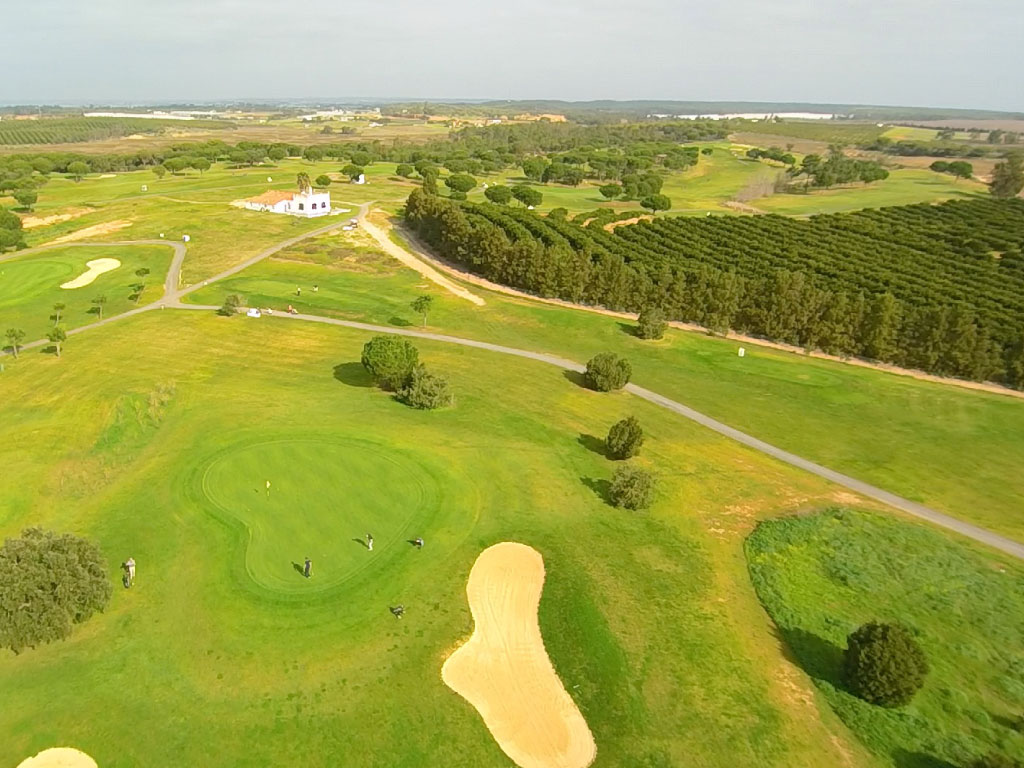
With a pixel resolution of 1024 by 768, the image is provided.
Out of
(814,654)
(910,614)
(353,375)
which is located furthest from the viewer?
(353,375)

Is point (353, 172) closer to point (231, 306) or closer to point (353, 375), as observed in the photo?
point (231, 306)

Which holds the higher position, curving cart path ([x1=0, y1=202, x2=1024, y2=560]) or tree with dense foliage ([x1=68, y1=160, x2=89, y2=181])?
tree with dense foliage ([x1=68, y1=160, x2=89, y2=181])

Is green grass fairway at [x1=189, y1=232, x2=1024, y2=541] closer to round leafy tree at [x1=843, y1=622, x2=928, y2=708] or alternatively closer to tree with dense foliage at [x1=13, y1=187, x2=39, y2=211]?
round leafy tree at [x1=843, y1=622, x2=928, y2=708]

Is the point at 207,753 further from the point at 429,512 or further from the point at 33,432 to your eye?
the point at 33,432

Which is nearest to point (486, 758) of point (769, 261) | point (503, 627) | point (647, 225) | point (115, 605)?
point (503, 627)

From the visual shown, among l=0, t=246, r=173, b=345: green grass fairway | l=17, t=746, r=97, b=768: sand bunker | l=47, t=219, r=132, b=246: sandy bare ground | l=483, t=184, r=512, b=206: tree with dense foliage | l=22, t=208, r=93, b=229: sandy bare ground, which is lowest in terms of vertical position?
l=17, t=746, r=97, b=768: sand bunker

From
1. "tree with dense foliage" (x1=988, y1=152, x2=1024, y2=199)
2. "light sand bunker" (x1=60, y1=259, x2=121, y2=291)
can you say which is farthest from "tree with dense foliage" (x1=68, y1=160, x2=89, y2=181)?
"tree with dense foliage" (x1=988, y1=152, x2=1024, y2=199)

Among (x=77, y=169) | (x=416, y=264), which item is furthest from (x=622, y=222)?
(x=77, y=169)
